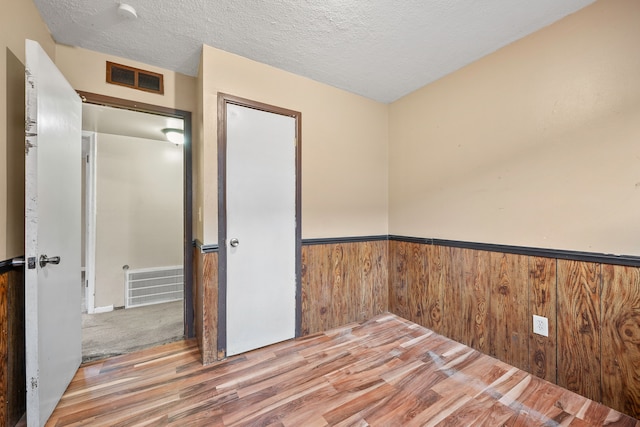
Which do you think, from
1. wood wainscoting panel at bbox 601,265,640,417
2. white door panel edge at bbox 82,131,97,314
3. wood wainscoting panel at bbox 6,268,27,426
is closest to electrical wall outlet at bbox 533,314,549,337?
wood wainscoting panel at bbox 601,265,640,417

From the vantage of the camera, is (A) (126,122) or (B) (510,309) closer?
(B) (510,309)

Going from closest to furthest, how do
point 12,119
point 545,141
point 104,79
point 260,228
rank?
1. point 12,119
2. point 545,141
3. point 104,79
4. point 260,228

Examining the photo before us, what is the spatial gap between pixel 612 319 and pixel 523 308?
0.42 m

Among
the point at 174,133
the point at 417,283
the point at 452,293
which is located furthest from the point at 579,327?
the point at 174,133

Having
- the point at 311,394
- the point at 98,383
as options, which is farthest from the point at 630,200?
the point at 98,383

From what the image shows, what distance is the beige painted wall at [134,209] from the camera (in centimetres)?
307

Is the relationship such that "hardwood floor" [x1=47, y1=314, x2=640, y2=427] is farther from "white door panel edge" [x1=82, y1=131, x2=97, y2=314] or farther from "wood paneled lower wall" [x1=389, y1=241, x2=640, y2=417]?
"white door panel edge" [x1=82, y1=131, x2=97, y2=314]

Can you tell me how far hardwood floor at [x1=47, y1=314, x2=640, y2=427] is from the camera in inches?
55.1

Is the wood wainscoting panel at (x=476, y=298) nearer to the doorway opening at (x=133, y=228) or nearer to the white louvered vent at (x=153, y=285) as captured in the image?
the doorway opening at (x=133, y=228)

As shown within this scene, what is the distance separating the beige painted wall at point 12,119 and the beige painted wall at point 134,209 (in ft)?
6.04

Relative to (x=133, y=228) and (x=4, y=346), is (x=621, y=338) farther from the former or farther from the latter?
(x=133, y=228)

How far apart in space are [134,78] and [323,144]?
1.62 meters

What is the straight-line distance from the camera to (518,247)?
1.83m

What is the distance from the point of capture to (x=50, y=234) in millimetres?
1393
